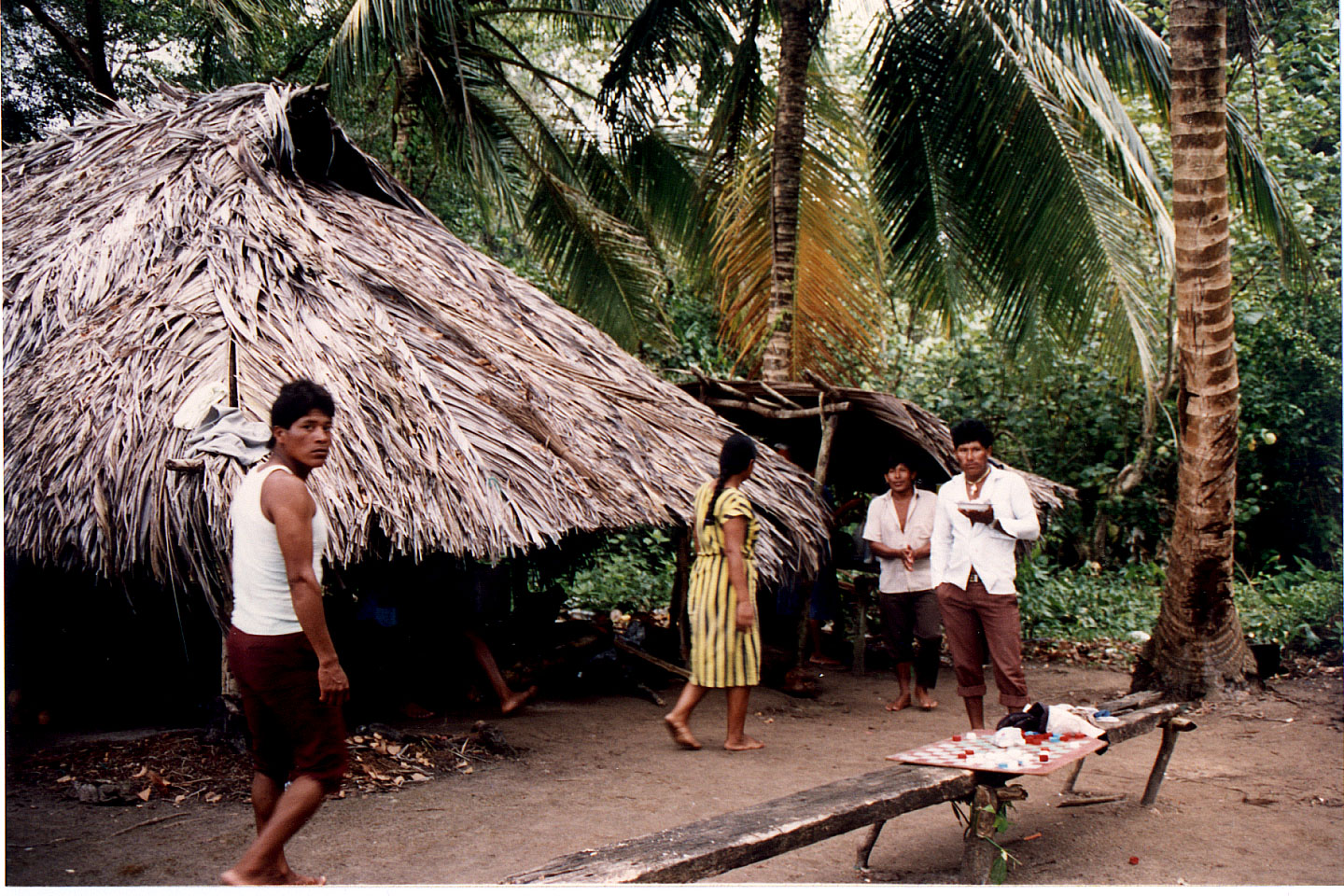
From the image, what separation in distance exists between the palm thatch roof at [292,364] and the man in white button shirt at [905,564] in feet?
1.37

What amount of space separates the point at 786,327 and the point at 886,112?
1.84 metres

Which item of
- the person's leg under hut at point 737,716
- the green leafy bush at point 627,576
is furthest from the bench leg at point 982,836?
the green leafy bush at point 627,576

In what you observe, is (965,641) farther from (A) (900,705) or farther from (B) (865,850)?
(A) (900,705)

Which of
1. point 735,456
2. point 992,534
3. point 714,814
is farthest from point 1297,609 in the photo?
point 714,814

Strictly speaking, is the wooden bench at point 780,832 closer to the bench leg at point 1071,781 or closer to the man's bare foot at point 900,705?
the bench leg at point 1071,781

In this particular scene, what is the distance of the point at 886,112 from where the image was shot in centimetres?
795

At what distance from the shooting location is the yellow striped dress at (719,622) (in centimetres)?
465

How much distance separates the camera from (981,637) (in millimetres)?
4605

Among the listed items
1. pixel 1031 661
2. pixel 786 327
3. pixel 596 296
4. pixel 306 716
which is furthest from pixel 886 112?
pixel 306 716

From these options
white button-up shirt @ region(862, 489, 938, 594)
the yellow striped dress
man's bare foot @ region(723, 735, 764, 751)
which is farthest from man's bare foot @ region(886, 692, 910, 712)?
the yellow striped dress

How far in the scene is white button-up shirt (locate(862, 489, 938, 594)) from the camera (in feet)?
18.8

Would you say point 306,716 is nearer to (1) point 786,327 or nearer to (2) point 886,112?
(1) point 786,327

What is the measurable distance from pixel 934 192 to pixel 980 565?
4170 mm

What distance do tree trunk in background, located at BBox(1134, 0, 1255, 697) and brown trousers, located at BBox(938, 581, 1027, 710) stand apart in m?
2.00
